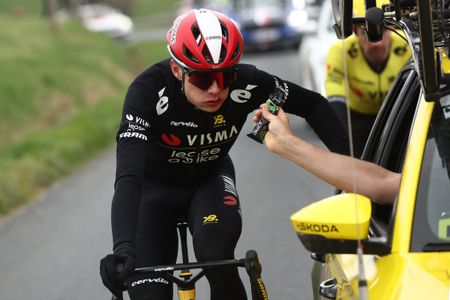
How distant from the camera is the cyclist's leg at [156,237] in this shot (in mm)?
5074

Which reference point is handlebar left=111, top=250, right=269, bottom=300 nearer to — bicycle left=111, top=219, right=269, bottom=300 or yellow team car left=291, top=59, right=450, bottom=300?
bicycle left=111, top=219, right=269, bottom=300

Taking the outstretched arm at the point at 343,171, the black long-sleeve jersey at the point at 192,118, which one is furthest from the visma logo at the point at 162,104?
the outstretched arm at the point at 343,171

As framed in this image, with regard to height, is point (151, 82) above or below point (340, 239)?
above

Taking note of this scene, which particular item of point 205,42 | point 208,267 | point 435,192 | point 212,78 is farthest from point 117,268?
point 435,192

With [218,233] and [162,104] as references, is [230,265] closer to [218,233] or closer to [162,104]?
[218,233]

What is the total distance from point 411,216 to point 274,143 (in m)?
0.71

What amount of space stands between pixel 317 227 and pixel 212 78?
4.90 feet

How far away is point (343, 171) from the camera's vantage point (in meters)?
4.21

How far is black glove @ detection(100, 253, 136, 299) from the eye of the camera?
4.57 metres

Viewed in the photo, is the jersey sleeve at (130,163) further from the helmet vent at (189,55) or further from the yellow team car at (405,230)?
the yellow team car at (405,230)

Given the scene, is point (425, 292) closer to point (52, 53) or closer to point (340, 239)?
point (340, 239)

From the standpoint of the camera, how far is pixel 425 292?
357cm

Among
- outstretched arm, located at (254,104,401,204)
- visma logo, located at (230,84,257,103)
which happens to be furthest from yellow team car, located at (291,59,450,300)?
visma logo, located at (230,84,257,103)

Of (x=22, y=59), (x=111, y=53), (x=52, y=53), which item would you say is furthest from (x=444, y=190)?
(x=111, y=53)
